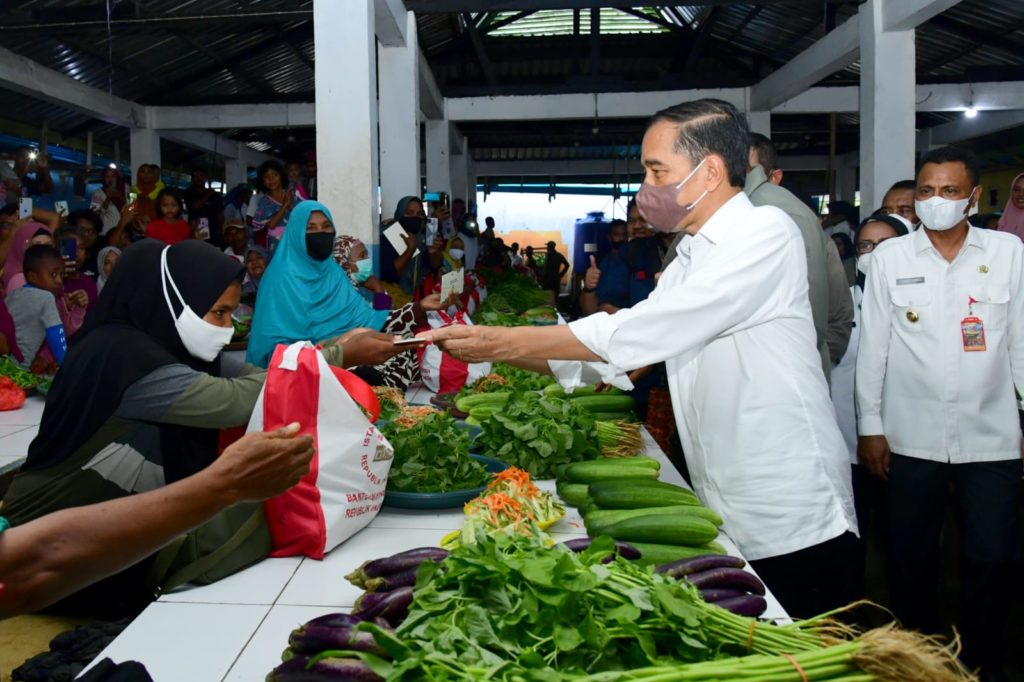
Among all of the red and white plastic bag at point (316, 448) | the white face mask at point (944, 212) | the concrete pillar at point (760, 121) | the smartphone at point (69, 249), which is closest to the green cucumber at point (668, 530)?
the red and white plastic bag at point (316, 448)

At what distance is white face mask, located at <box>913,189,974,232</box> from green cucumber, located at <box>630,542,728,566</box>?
1.91 metres

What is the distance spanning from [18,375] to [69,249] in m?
1.55

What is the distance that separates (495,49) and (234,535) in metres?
14.0

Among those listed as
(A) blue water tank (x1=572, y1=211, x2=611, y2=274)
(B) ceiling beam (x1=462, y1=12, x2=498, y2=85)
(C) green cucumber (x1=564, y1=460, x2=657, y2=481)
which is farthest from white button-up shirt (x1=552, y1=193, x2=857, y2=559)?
(A) blue water tank (x1=572, y1=211, x2=611, y2=274)

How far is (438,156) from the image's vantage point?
45.9 ft

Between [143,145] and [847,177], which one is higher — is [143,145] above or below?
below

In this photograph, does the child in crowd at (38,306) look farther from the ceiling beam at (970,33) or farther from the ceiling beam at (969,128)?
the ceiling beam at (969,128)

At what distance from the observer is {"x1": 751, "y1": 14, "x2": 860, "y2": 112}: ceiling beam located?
9.55 m

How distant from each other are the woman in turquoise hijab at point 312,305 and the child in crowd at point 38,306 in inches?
73.5

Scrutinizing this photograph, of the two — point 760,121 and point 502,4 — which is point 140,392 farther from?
point 760,121

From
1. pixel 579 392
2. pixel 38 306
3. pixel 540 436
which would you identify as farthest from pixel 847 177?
pixel 540 436

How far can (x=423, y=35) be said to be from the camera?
42.4 ft

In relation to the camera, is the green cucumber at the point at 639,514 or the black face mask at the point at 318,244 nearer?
the green cucumber at the point at 639,514

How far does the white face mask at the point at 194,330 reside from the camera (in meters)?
2.74
